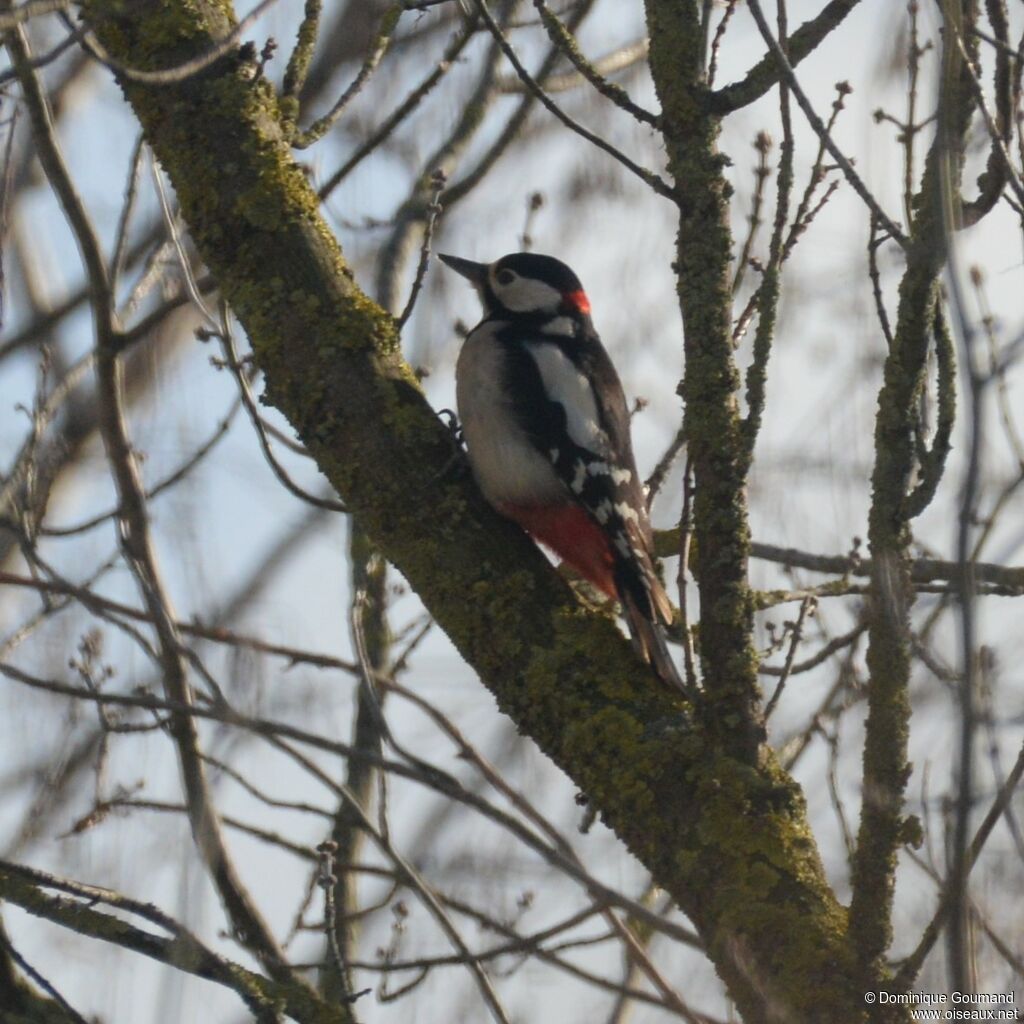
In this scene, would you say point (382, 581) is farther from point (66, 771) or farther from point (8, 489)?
point (8, 489)

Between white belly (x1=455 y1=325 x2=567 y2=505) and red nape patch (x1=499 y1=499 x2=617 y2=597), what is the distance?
40 millimetres

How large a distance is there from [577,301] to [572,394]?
579mm

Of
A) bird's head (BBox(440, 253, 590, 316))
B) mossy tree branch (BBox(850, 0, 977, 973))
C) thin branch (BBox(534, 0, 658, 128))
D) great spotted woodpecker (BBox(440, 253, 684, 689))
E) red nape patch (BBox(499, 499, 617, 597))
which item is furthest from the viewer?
bird's head (BBox(440, 253, 590, 316))

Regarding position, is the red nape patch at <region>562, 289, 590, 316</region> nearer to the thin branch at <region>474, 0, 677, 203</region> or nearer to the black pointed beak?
the black pointed beak

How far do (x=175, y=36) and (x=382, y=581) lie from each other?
1607 millimetres

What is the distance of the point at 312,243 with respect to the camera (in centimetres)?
296

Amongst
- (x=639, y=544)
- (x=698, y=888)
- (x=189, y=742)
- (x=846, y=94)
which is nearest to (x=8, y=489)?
(x=189, y=742)

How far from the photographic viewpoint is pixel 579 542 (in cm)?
369

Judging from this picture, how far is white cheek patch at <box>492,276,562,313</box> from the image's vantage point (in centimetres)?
443

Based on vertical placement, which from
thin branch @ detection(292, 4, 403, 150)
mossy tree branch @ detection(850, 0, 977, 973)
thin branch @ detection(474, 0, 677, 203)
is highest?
thin branch @ detection(292, 4, 403, 150)

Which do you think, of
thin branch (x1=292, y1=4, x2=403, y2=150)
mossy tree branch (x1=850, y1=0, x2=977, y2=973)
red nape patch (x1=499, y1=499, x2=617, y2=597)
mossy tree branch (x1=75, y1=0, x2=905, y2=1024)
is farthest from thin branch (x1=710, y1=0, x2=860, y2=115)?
red nape patch (x1=499, y1=499, x2=617, y2=597)

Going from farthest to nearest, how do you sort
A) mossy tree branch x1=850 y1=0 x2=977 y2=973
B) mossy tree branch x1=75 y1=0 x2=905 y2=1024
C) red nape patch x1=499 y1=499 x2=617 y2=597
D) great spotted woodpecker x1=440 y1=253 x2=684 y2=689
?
1. red nape patch x1=499 y1=499 x2=617 y2=597
2. great spotted woodpecker x1=440 y1=253 x2=684 y2=689
3. mossy tree branch x1=75 y1=0 x2=905 y2=1024
4. mossy tree branch x1=850 y1=0 x2=977 y2=973

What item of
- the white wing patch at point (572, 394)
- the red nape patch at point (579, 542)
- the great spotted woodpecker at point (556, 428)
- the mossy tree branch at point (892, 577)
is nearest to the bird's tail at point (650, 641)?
the great spotted woodpecker at point (556, 428)

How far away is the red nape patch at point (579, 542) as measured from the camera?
139 inches
